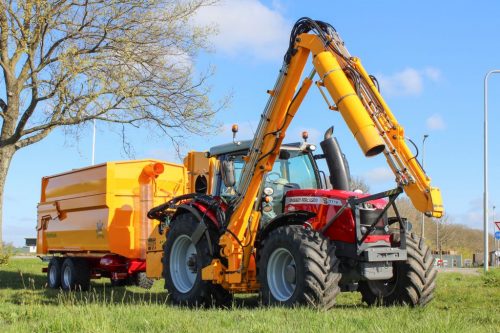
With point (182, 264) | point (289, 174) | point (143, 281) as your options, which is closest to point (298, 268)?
point (289, 174)

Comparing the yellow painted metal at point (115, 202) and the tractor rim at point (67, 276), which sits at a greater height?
the yellow painted metal at point (115, 202)

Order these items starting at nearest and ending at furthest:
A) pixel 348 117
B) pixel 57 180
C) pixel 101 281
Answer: pixel 348 117, pixel 57 180, pixel 101 281

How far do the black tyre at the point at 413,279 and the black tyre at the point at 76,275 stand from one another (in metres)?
7.56

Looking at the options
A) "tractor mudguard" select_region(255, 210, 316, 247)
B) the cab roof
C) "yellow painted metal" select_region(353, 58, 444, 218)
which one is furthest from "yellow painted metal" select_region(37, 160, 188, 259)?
"yellow painted metal" select_region(353, 58, 444, 218)

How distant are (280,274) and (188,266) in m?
2.21

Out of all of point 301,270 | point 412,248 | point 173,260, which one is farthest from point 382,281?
point 173,260

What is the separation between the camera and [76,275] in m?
14.2

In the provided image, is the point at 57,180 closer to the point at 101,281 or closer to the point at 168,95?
the point at 101,281

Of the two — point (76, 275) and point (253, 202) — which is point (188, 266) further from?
point (76, 275)

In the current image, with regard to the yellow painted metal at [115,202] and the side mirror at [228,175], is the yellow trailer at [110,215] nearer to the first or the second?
the yellow painted metal at [115,202]

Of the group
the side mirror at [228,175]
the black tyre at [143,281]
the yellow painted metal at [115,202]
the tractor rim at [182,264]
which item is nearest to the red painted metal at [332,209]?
the side mirror at [228,175]

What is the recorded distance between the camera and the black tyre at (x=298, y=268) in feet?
25.5

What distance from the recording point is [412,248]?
8812 millimetres

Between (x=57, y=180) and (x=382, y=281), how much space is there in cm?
918
